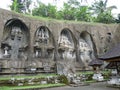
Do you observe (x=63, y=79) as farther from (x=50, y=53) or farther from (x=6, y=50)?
(x=6, y=50)

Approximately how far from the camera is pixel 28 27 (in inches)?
1054

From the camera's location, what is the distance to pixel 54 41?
28875 mm

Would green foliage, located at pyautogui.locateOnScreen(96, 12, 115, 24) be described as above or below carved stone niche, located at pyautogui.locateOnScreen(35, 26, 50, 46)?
above

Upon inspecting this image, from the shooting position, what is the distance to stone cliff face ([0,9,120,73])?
26016 millimetres

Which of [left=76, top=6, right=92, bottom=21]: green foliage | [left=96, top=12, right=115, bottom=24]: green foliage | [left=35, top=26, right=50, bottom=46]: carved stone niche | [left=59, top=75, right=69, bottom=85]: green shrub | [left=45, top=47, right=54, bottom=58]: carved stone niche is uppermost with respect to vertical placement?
[left=76, top=6, right=92, bottom=21]: green foliage

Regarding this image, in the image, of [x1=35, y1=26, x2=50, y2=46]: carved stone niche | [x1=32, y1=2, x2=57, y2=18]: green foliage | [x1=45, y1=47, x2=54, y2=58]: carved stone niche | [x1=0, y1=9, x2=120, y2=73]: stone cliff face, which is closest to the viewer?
[x1=0, y1=9, x2=120, y2=73]: stone cliff face

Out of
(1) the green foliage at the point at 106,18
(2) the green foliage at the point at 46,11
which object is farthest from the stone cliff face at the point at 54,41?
(2) the green foliage at the point at 46,11

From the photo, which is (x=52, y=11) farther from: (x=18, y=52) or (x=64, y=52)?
(x=18, y=52)

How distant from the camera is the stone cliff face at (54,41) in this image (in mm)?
26016

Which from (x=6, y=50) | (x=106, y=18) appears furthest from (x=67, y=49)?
(x=106, y=18)

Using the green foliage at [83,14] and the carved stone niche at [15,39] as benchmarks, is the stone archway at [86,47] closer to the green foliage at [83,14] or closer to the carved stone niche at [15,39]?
the carved stone niche at [15,39]

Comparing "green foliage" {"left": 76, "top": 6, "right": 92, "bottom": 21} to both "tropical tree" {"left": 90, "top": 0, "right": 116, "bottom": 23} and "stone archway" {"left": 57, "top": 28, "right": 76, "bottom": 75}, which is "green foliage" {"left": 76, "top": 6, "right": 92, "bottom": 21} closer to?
"tropical tree" {"left": 90, "top": 0, "right": 116, "bottom": 23}

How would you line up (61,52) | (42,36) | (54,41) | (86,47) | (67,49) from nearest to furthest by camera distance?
(42,36) < (54,41) < (61,52) < (67,49) < (86,47)

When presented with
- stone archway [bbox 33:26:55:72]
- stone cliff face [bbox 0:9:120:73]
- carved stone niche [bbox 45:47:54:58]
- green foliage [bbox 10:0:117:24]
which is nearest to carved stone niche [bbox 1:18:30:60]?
stone cliff face [bbox 0:9:120:73]
